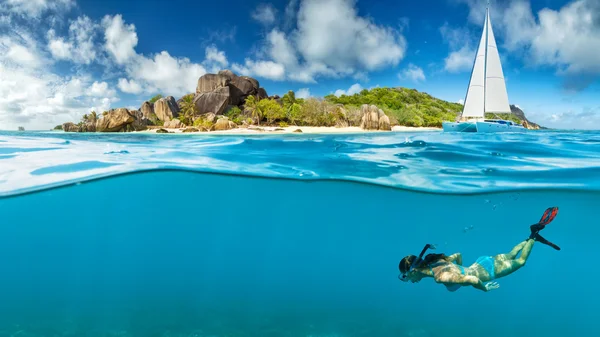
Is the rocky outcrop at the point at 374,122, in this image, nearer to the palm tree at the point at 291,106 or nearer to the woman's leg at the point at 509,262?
the palm tree at the point at 291,106

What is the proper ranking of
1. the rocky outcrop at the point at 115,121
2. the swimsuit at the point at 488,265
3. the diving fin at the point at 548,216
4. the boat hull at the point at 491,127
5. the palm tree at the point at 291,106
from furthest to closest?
1. the palm tree at the point at 291,106
2. the rocky outcrop at the point at 115,121
3. the boat hull at the point at 491,127
4. the diving fin at the point at 548,216
5. the swimsuit at the point at 488,265

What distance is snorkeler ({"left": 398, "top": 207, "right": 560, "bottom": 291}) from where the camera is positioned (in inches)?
185

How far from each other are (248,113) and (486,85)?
41.2 metres

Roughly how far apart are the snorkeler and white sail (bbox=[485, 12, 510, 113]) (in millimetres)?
29428

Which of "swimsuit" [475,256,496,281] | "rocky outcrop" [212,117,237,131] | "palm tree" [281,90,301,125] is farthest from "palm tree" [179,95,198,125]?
"swimsuit" [475,256,496,281]

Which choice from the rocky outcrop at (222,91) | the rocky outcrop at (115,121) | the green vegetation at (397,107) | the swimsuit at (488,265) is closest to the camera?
the swimsuit at (488,265)

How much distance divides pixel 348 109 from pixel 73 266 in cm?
4410

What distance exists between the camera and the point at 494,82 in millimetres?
30969

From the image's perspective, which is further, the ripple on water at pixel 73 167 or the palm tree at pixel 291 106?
the palm tree at pixel 291 106

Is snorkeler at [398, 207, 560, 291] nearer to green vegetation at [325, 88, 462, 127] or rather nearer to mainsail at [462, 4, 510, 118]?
mainsail at [462, 4, 510, 118]

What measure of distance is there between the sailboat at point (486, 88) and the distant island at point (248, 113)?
14.1 m

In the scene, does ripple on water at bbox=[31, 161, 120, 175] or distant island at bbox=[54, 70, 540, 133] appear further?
distant island at bbox=[54, 70, 540, 133]

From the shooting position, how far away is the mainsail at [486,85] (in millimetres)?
30100

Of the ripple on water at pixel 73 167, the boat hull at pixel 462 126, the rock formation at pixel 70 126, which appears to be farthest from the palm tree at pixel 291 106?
the ripple on water at pixel 73 167
